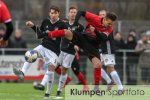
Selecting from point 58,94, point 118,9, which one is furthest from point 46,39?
point 118,9

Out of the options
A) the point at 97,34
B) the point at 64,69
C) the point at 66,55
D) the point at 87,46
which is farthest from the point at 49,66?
the point at 97,34

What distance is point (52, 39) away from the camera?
1558 cm

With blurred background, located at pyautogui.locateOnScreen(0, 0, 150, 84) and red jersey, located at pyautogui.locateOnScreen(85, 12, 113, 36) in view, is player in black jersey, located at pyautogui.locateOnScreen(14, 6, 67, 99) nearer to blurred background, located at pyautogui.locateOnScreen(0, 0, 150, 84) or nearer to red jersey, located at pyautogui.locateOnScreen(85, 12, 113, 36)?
red jersey, located at pyautogui.locateOnScreen(85, 12, 113, 36)

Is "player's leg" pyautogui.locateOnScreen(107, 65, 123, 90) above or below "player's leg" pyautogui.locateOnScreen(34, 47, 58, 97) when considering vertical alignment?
below

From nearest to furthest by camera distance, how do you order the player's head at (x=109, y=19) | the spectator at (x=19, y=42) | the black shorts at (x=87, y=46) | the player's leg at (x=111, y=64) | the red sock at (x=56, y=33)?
1. the red sock at (x=56, y=33)
2. the black shorts at (x=87, y=46)
3. the player's head at (x=109, y=19)
4. the player's leg at (x=111, y=64)
5. the spectator at (x=19, y=42)

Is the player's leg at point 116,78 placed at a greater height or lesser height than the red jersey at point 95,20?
lesser

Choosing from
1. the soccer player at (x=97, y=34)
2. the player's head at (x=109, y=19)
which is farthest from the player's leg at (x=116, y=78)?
the player's head at (x=109, y=19)

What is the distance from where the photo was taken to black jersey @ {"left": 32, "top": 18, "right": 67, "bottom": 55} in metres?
15.2

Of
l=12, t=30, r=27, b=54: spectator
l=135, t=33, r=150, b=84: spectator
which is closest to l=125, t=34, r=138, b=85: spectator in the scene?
l=135, t=33, r=150, b=84: spectator

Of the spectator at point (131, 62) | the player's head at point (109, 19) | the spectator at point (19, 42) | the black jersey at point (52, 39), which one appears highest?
the player's head at point (109, 19)

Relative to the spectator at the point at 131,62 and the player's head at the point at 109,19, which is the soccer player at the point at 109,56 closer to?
the player's head at the point at 109,19

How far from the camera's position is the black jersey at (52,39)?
1524 centimetres

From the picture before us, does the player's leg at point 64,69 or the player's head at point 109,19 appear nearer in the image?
the player's leg at point 64,69

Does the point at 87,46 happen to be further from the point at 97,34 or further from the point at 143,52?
the point at 143,52
